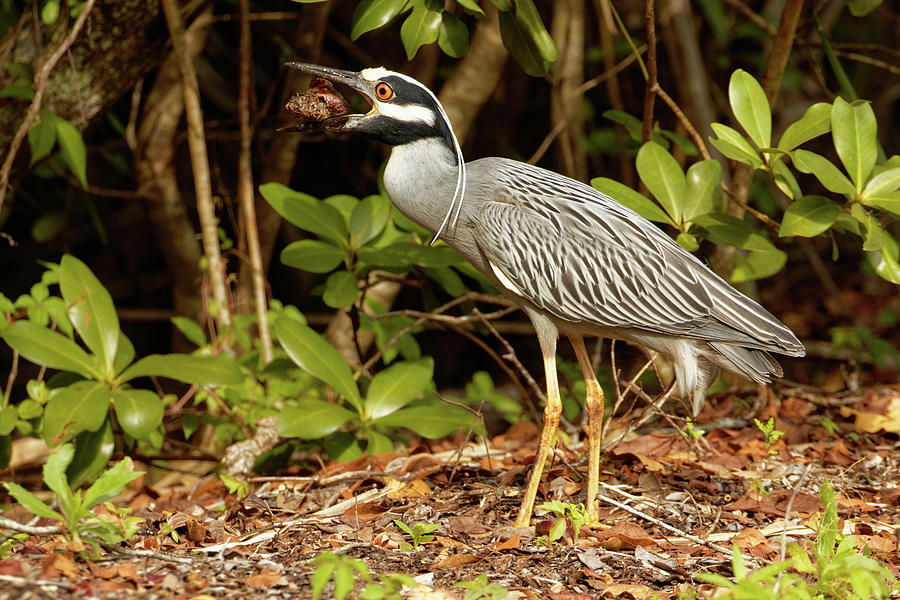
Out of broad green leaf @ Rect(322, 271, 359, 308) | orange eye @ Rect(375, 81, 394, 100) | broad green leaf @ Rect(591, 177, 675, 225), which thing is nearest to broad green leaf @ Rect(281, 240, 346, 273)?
broad green leaf @ Rect(322, 271, 359, 308)

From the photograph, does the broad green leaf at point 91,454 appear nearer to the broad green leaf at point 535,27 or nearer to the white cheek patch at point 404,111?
the white cheek patch at point 404,111

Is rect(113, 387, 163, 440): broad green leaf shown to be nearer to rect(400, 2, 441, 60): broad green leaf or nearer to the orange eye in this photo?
the orange eye

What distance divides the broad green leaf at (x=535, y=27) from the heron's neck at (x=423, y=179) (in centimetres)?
54

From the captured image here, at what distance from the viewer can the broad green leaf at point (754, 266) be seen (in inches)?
170

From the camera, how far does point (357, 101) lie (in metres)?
5.87

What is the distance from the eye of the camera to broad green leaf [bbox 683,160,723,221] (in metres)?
3.75

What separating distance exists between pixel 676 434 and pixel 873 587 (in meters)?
2.04

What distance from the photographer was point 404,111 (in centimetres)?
A: 352

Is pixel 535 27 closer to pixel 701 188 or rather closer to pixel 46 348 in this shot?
pixel 701 188

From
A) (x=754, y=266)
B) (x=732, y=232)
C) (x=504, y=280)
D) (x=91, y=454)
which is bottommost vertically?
(x=91, y=454)

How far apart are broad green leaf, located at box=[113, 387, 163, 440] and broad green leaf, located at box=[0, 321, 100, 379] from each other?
0.60ft

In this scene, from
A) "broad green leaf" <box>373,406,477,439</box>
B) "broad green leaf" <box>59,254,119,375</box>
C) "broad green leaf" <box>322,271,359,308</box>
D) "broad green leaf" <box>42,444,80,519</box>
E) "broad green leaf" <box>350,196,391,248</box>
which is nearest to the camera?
"broad green leaf" <box>42,444,80,519</box>

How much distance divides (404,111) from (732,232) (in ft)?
4.61

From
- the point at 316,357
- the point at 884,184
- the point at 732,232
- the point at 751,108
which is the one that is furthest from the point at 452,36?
the point at 884,184
